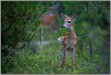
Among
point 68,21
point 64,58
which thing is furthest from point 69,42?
point 68,21

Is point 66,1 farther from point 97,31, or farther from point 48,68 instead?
point 48,68

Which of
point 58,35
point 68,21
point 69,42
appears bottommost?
point 69,42

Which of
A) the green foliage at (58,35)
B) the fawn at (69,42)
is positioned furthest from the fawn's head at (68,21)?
the green foliage at (58,35)

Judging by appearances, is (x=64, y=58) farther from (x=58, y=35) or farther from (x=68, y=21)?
(x=68, y=21)

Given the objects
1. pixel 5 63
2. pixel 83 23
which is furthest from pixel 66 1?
pixel 5 63

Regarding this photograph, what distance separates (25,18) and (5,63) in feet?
3.25

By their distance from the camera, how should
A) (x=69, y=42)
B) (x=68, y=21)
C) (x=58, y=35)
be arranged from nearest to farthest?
(x=68, y=21) → (x=69, y=42) → (x=58, y=35)

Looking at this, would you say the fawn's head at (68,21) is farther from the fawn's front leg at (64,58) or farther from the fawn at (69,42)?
the fawn's front leg at (64,58)

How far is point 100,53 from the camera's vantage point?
937 centimetres

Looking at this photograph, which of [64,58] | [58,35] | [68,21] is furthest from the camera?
[58,35]

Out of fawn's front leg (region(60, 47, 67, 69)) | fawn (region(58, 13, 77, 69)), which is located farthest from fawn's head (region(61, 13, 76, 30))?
fawn's front leg (region(60, 47, 67, 69))

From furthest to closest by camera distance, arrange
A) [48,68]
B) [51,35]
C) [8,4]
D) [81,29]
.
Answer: [51,35]
[81,29]
[48,68]
[8,4]

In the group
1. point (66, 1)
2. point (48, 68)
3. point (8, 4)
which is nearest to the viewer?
point (8, 4)

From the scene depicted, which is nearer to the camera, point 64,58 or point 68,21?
point 68,21
